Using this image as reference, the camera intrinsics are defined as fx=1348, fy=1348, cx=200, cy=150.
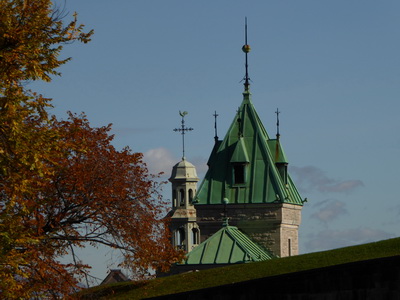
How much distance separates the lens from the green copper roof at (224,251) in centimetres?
7412

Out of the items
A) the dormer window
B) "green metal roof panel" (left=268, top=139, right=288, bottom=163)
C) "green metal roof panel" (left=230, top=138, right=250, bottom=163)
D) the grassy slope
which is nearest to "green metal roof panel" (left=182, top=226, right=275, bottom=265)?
the dormer window

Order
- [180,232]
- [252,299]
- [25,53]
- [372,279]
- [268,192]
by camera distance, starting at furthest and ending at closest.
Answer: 1. [180,232]
2. [268,192]
3. [252,299]
4. [372,279]
5. [25,53]

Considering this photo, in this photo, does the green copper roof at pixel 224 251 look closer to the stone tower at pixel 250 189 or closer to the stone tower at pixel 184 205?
the stone tower at pixel 250 189

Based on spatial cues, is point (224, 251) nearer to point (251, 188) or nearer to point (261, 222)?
point (261, 222)

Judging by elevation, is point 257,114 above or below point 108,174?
above

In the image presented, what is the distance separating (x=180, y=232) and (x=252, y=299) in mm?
81685

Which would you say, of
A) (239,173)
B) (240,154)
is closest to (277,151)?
(240,154)

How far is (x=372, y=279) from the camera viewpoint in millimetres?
35531

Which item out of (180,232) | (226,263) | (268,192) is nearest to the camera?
(226,263)

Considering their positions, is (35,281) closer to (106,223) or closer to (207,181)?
(106,223)

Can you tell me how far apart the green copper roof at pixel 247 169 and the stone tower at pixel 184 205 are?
2685cm

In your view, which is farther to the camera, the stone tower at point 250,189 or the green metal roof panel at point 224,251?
the stone tower at point 250,189

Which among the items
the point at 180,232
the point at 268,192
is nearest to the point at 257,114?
the point at 268,192

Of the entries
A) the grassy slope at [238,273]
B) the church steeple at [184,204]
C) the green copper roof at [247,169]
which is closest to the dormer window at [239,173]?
the green copper roof at [247,169]
